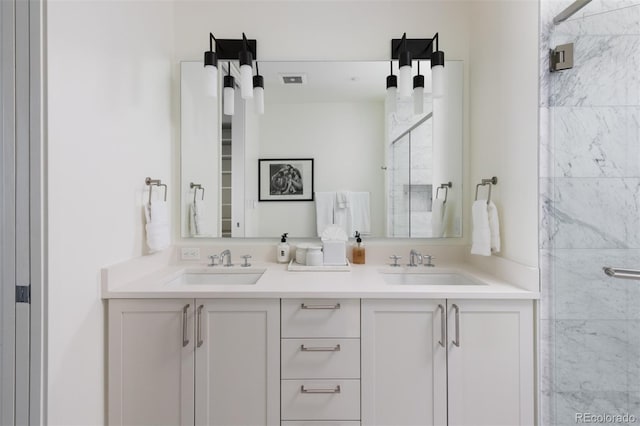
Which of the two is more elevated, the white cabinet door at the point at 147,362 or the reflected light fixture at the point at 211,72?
the reflected light fixture at the point at 211,72

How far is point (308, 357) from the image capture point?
4.33 ft

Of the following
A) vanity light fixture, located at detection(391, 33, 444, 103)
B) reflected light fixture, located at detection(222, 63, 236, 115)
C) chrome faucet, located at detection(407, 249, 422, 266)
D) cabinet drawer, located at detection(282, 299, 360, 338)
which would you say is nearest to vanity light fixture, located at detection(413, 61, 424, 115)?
vanity light fixture, located at detection(391, 33, 444, 103)

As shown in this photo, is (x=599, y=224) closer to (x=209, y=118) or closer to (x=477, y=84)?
(x=477, y=84)

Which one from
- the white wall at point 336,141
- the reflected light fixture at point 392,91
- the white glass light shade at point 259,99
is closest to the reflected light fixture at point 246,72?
the white glass light shade at point 259,99

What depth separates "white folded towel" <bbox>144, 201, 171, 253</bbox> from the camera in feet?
5.13

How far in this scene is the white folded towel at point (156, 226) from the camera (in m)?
1.56

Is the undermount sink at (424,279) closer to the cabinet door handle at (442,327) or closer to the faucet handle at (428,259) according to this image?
the faucet handle at (428,259)

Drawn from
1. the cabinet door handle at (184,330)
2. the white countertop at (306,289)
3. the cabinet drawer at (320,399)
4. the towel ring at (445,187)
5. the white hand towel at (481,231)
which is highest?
the towel ring at (445,187)

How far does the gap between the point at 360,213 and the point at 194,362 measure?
3.87 ft

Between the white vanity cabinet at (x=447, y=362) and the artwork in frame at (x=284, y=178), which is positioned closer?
the white vanity cabinet at (x=447, y=362)

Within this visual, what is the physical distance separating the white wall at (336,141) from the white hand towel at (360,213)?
0.03 meters

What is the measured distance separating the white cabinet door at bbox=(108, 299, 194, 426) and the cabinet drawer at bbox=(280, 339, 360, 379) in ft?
1.50

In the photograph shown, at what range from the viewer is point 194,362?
1320mm
